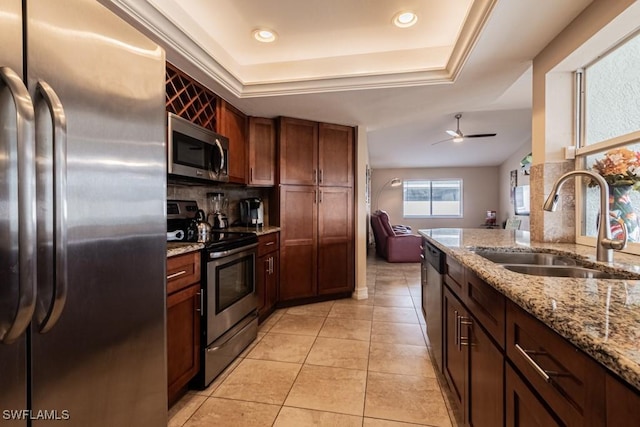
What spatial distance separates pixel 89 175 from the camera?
0.85 meters

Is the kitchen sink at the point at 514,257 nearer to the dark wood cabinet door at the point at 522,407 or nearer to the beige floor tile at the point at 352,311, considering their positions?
the dark wood cabinet door at the point at 522,407

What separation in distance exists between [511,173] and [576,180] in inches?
243

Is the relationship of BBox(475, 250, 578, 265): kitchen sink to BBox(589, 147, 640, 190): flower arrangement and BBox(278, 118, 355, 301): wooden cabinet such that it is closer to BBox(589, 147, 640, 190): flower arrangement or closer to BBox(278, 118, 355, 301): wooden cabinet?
BBox(589, 147, 640, 190): flower arrangement

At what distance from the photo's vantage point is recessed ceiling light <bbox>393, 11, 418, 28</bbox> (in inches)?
77.0

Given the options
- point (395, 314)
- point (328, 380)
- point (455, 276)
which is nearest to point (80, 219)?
→ point (455, 276)

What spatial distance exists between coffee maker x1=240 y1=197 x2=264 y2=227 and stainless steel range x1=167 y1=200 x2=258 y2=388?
680mm

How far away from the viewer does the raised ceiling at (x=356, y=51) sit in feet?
5.44

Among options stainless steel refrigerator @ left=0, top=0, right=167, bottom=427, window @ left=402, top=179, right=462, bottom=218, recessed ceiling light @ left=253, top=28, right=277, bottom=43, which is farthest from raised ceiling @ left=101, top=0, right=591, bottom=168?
window @ left=402, top=179, right=462, bottom=218

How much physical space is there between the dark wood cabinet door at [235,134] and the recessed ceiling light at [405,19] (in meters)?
1.57

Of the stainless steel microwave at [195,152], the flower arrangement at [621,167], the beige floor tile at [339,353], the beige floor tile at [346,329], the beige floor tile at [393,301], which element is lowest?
the beige floor tile at [339,353]

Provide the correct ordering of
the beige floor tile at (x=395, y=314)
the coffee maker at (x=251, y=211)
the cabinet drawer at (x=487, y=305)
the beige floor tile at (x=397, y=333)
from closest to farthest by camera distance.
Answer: the cabinet drawer at (x=487, y=305)
the beige floor tile at (x=397, y=333)
the beige floor tile at (x=395, y=314)
the coffee maker at (x=251, y=211)

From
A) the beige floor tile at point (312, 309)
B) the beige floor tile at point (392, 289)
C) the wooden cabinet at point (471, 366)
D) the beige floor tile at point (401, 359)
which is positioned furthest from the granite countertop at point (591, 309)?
the beige floor tile at point (392, 289)

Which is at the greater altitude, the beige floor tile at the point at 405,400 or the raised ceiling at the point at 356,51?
the raised ceiling at the point at 356,51

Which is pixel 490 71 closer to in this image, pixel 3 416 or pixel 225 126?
pixel 225 126
